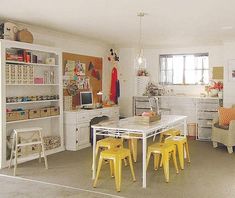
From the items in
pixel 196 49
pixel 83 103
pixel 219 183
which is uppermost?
pixel 196 49

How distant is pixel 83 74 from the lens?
6898mm

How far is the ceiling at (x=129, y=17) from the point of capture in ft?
13.0

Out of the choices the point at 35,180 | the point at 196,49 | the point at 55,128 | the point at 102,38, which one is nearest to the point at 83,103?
the point at 55,128

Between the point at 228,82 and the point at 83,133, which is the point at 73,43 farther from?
the point at 228,82

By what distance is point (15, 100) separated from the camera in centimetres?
499

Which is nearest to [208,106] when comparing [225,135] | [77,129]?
[225,135]

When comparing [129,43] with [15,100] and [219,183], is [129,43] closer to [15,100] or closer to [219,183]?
[15,100]

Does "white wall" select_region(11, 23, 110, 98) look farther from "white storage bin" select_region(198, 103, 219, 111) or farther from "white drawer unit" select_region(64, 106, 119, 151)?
"white storage bin" select_region(198, 103, 219, 111)

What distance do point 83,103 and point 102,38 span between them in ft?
5.24

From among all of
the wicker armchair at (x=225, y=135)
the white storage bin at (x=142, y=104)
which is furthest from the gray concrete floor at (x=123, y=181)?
the white storage bin at (x=142, y=104)

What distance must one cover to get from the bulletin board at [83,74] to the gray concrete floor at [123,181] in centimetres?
176

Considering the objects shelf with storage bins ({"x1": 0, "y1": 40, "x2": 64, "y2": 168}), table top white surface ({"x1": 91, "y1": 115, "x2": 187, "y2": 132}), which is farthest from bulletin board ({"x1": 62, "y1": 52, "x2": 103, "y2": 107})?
table top white surface ({"x1": 91, "y1": 115, "x2": 187, "y2": 132})

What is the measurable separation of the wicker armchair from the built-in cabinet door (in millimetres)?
2672

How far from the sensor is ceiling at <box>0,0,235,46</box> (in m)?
3.97
